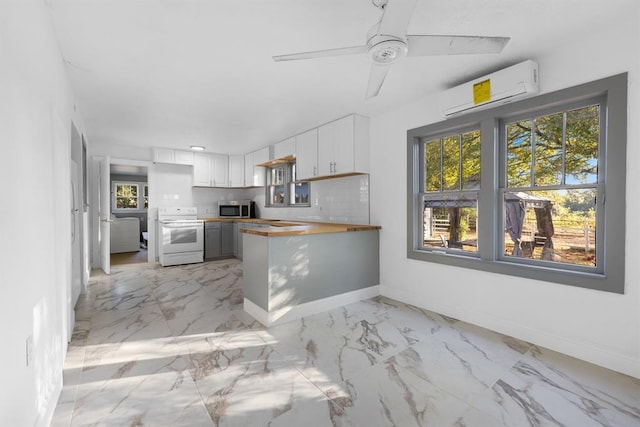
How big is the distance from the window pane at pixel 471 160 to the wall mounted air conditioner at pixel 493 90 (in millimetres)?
338

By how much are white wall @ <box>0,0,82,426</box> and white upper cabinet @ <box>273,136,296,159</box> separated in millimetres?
3018

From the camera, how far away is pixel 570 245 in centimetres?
238

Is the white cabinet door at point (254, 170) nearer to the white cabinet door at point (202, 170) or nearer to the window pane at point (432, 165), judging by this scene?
the white cabinet door at point (202, 170)

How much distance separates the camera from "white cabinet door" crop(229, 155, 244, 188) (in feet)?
21.2

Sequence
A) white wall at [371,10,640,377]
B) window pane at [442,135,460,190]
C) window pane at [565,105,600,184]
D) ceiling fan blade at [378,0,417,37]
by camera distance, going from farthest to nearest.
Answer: window pane at [442,135,460,190]
window pane at [565,105,600,184]
white wall at [371,10,640,377]
ceiling fan blade at [378,0,417,37]

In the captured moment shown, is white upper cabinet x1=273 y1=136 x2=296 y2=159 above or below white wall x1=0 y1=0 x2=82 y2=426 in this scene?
above

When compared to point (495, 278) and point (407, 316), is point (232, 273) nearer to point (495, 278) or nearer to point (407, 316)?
point (407, 316)

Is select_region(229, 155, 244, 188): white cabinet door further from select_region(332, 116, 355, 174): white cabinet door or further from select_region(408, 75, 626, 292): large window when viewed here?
select_region(408, 75, 626, 292): large window

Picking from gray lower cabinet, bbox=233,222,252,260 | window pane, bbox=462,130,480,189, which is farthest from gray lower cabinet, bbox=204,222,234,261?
window pane, bbox=462,130,480,189

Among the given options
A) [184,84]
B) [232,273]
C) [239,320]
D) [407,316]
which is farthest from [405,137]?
[232,273]

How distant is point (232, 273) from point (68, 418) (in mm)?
3421

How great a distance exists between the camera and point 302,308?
10.1 ft

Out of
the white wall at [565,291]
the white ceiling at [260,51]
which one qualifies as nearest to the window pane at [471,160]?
the white wall at [565,291]

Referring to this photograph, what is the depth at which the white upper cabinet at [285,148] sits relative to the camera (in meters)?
4.75
